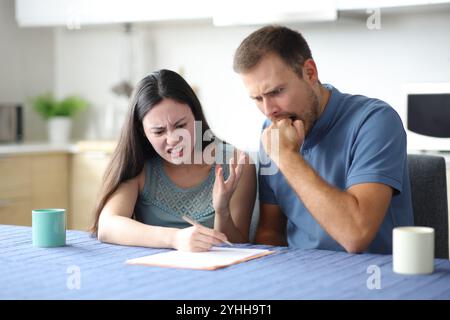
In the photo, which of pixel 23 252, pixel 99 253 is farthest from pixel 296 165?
pixel 23 252

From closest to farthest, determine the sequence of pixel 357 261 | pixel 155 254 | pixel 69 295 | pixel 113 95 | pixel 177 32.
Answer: pixel 69 295 < pixel 357 261 < pixel 155 254 < pixel 177 32 < pixel 113 95

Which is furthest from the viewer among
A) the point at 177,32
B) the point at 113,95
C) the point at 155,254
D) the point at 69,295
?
the point at 113,95

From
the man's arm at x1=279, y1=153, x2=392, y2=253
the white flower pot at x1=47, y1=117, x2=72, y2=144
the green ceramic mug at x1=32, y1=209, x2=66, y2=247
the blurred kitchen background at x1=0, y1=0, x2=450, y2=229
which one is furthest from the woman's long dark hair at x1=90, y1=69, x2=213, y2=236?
the white flower pot at x1=47, y1=117, x2=72, y2=144

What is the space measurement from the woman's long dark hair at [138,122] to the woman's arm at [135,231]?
0.09 feet

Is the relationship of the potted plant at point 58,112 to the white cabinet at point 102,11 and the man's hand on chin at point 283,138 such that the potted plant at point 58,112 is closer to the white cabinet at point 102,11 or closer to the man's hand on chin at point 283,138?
the white cabinet at point 102,11

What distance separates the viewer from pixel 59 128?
15.4 ft

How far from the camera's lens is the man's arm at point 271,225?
2.05 metres

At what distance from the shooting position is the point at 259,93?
1.90 m

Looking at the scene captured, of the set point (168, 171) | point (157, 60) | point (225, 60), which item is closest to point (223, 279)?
point (168, 171)

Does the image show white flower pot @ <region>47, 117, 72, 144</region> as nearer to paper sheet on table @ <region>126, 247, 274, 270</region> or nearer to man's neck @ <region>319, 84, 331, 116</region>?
man's neck @ <region>319, 84, 331, 116</region>

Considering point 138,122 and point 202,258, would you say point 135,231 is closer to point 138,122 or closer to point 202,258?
point 202,258

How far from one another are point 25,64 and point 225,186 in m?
3.23
